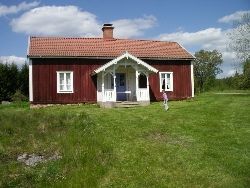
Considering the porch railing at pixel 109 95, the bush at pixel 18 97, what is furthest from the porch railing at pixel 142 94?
the bush at pixel 18 97

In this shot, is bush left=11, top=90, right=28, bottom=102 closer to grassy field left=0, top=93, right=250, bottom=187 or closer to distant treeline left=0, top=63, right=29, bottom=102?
distant treeline left=0, top=63, right=29, bottom=102

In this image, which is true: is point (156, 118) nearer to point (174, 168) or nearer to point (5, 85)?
point (174, 168)

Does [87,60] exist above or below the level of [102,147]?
above

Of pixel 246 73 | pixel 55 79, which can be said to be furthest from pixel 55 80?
pixel 246 73

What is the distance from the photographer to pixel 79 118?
840 inches

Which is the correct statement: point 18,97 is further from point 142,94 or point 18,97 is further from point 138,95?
point 142,94

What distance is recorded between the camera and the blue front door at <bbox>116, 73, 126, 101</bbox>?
106 ft

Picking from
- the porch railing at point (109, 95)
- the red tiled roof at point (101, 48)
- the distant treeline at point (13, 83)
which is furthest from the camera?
the distant treeline at point (13, 83)

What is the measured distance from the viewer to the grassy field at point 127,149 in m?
13.5

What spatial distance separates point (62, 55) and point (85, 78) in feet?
7.76

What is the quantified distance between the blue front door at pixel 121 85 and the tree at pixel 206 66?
46088mm

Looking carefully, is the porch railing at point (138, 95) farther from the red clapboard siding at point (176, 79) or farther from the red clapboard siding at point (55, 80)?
the red clapboard siding at point (176, 79)

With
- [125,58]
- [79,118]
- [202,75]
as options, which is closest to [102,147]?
[79,118]

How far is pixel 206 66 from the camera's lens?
80188 millimetres
